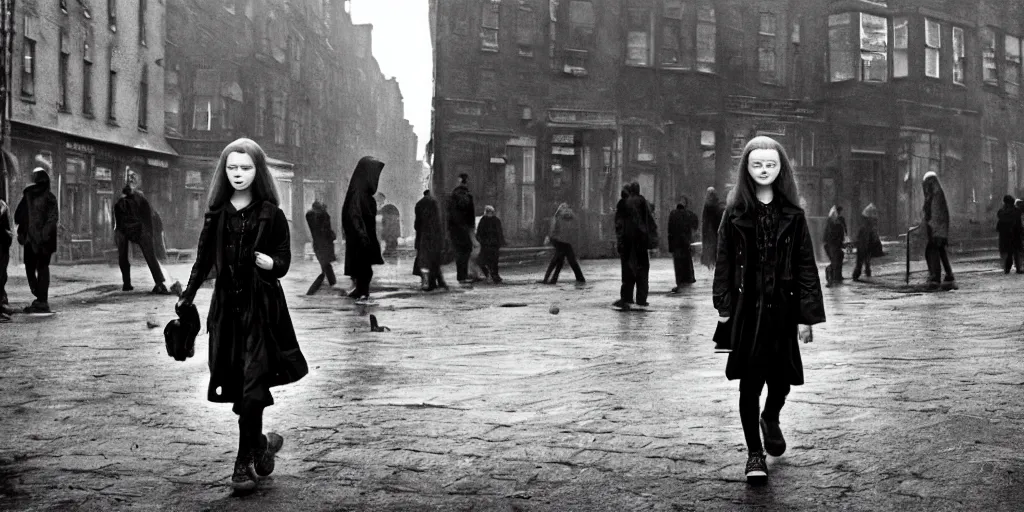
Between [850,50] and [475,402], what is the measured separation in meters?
27.0

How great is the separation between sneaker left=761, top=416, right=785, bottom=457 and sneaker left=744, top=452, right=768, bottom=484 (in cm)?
31

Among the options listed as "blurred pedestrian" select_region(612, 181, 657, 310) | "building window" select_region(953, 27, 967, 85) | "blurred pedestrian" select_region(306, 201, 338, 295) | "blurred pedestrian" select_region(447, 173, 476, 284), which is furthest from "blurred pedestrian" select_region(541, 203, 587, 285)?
"building window" select_region(953, 27, 967, 85)

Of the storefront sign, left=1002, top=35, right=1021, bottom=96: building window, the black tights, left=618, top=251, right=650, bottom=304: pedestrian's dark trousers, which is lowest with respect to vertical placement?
the black tights

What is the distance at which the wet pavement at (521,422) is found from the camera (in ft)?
14.7

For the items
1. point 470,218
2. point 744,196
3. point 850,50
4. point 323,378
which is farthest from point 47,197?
point 850,50

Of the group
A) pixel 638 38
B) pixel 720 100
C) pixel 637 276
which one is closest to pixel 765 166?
pixel 637 276

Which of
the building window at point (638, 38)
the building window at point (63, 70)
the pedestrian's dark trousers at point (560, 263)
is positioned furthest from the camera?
the building window at point (638, 38)

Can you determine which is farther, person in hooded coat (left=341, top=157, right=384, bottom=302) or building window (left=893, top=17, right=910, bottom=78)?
building window (left=893, top=17, right=910, bottom=78)

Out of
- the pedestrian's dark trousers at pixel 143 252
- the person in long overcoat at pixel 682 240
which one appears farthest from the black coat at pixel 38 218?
the person in long overcoat at pixel 682 240

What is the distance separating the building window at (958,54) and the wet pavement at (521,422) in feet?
72.3

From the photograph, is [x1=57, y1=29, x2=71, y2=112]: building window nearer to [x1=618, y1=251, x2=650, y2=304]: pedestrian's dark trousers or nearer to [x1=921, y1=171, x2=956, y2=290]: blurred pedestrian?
[x1=618, y1=251, x2=650, y2=304]: pedestrian's dark trousers

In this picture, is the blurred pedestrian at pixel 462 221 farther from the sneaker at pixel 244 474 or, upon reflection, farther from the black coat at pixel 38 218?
the sneaker at pixel 244 474

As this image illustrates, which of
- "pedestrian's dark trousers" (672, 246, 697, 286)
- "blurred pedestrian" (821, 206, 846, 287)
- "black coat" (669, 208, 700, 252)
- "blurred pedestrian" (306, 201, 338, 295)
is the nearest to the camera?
"blurred pedestrian" (306, 201, 338, 295)

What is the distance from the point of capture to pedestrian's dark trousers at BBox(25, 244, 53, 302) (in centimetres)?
1247
